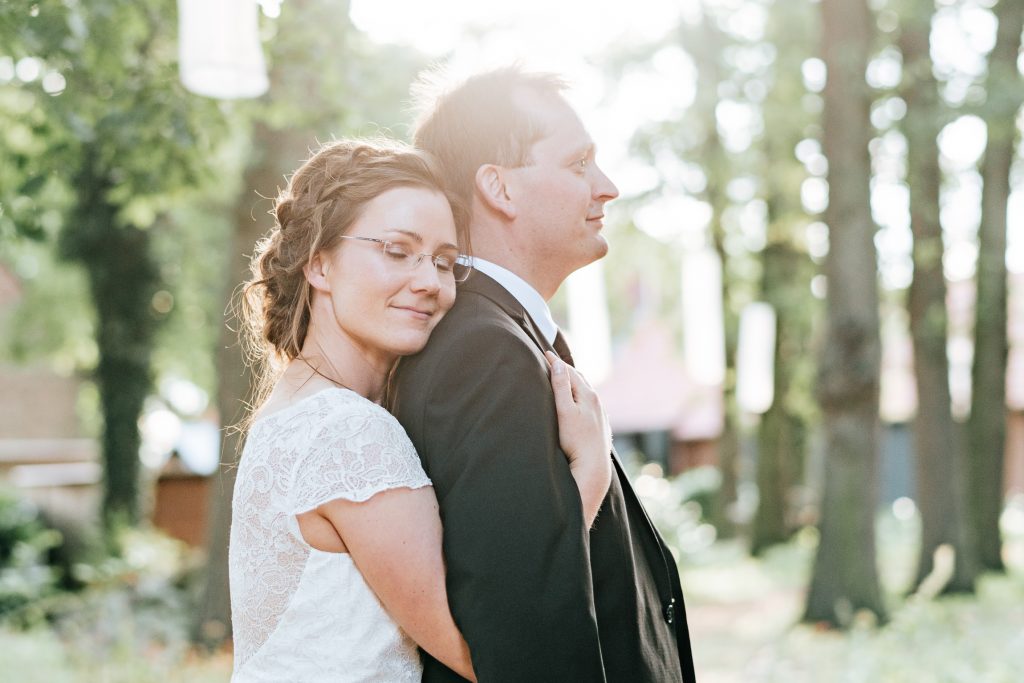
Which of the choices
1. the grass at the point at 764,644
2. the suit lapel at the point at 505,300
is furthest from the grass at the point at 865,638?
the suit lapel at the point at 505,300

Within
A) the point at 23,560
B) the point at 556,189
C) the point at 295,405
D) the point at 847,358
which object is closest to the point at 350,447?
the point at 295,405

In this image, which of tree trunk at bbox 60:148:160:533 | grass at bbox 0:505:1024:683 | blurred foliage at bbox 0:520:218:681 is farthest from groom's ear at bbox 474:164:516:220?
tree trunk at bbox 60:148:160:533

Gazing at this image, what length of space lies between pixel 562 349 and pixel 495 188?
1.41 ft

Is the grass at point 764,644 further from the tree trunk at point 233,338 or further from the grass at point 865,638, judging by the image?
the tree trunk at point 233,338

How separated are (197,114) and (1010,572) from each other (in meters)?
13.4

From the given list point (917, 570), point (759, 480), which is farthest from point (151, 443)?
point (917, 570)

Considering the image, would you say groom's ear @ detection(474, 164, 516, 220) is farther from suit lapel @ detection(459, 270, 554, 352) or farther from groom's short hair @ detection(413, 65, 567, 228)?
suit lapel @ detection(459, 270, 554, 352)

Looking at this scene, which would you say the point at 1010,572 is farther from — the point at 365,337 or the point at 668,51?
the point at 365,337

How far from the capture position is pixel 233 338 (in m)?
10.8

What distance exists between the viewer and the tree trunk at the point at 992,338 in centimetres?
1266

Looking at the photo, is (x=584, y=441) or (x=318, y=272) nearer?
(x=584, y=441)

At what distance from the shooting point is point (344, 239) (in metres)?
2.44

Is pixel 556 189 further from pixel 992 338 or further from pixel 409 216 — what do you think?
pixel 992 338

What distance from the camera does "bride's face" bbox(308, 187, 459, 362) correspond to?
2.40 m
